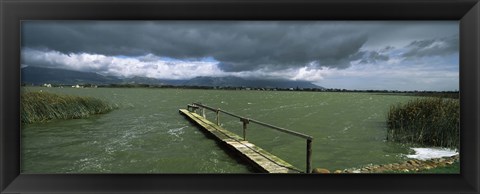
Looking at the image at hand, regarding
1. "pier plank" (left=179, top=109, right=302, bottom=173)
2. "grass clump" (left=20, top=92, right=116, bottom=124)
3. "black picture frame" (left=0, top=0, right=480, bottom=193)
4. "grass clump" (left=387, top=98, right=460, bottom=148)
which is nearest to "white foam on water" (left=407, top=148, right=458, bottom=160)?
"grass clump" (left=387, top=98, right=460, bottom=148)

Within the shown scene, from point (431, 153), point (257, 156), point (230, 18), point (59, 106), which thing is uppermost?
point (230, 18)

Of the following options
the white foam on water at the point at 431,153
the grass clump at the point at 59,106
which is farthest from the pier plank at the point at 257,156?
the grass clump at the point at 59,106

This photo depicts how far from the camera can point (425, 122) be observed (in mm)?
7285

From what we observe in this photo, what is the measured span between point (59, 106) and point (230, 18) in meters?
10.3

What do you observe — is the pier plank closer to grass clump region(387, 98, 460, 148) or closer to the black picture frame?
the black picture frame

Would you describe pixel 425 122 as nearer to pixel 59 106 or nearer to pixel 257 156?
pixel 257 156

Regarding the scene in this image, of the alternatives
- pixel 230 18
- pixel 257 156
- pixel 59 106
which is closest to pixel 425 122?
pixel 257 156

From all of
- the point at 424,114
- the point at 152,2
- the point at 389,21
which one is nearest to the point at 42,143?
the point at 152,2

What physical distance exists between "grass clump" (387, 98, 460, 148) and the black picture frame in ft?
15.9

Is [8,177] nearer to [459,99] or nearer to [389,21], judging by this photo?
[389,21]

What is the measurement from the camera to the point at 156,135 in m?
11.1

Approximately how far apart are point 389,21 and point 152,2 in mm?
1338

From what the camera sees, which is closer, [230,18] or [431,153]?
[230,18]

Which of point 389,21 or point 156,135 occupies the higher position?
point 389,21
